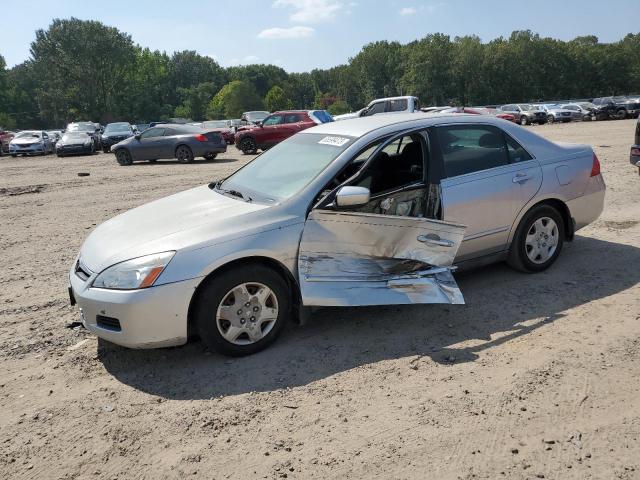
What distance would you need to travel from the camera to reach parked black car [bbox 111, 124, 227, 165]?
1942 cm

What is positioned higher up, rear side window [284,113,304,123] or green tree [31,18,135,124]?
green tree [31,18,135,124]

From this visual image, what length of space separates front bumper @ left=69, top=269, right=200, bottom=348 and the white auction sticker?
1729mm

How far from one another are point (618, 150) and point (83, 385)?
16550 mm

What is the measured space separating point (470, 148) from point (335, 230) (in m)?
1.67

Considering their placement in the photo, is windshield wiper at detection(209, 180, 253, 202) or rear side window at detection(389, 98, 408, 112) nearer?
windshield wiper at detection(209, 180, 253, 202)

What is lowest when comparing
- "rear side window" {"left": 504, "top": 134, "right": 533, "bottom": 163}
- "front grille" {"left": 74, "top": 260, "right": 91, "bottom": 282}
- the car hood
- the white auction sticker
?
"front grille" {"left": 74, "top": 260, "right": 91, "bottom": 282}

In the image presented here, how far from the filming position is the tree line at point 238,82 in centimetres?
8331

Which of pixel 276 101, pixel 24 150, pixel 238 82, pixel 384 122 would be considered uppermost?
pixel 238 82

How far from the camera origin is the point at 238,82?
335ft

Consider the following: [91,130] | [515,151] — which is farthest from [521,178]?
[91,130]

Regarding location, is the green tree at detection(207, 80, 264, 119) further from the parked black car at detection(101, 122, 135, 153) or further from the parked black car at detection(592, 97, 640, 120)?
the parked black car at detection(101, 122, 135, 153)

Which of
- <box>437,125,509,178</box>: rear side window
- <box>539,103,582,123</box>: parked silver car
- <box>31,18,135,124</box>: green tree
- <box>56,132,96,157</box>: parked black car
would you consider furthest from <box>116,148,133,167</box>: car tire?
<box>31,18,135,124</box>: green tree

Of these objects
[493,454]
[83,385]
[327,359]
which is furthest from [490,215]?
[83,385]

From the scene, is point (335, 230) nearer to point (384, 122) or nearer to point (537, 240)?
point (384, 122)
